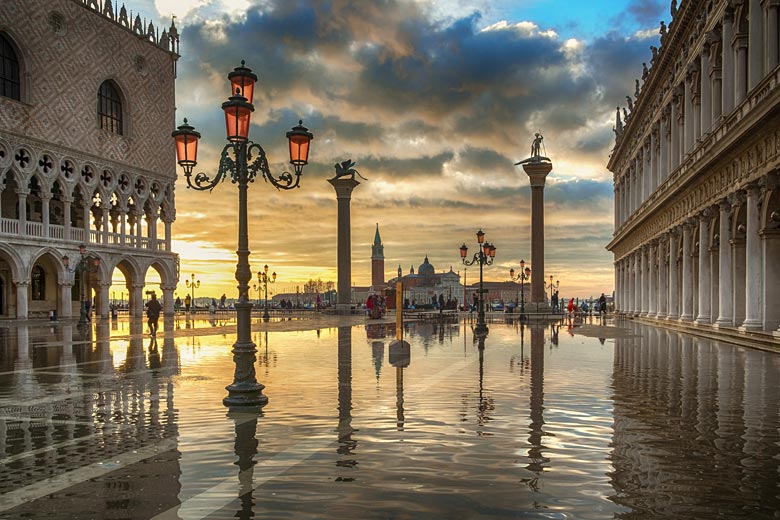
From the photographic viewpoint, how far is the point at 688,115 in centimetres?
3175

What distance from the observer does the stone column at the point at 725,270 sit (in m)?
24.5

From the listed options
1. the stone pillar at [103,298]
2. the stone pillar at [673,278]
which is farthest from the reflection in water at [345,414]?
the stone pillar at [103,298]

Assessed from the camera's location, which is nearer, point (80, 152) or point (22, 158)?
point (22, 158)

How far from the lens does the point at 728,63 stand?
81.0 ft

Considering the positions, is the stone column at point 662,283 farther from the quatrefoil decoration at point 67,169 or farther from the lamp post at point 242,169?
the quatrefoil decoration at point 67,169

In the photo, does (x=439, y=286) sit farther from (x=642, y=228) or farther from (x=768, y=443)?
(x=768, y=443)

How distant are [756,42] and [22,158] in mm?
37928

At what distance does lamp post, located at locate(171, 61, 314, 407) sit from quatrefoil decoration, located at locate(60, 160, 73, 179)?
3806 centimetres

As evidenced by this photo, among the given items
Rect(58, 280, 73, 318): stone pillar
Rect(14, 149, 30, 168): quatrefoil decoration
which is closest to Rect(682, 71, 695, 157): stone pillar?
Rect(14, 149, 30, 168): quatrefoil decoration

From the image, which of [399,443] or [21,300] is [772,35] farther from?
[21,300]

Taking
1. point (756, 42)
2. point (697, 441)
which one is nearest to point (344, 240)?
point (756, 42)

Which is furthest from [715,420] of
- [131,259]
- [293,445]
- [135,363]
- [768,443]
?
[131,259]

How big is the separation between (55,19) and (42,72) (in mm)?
3777

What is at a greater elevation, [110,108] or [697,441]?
[110,108]
